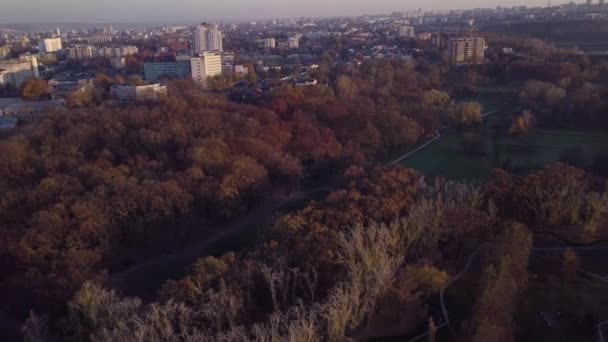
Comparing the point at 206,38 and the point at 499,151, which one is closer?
the point at 499,151

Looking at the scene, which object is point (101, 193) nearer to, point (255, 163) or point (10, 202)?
point (10, 202)

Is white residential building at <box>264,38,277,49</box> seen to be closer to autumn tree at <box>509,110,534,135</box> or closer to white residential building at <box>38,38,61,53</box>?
white residential building at <box>38,38,61,53</box>

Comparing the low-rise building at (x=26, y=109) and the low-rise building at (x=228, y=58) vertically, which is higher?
the low-rise building at (x=228, y=58)

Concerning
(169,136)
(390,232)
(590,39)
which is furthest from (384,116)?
(590,39)

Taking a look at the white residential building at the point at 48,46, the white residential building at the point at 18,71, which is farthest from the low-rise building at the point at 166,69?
the white residential building at the point at 48,46

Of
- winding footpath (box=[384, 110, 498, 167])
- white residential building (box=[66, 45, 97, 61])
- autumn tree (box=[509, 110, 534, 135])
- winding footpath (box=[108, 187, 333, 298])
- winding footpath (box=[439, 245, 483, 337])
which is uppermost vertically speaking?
white residential building (box=[66, 45, 97, 61])

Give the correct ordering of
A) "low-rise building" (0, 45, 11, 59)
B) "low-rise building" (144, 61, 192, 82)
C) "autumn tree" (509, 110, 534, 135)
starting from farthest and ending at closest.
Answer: "low-rise building" (0, 45, 11, 59)
"low-rise building" (144, 61, 192, 82)
"autumn tree" (509, 110, 534, 135)

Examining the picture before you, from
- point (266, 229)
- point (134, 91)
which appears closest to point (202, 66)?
point (134, 91)

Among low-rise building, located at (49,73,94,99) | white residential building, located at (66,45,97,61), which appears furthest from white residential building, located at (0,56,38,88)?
white residential building, located at (66,45,97,61)

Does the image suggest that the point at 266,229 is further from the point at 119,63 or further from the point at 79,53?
the point at 79,53

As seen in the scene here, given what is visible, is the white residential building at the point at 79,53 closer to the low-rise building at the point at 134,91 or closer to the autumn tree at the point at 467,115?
the low-rise building at the point at 134,91

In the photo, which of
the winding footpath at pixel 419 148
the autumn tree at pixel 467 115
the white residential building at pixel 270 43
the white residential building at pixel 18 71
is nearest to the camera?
the winding footpath at pixel 419 148

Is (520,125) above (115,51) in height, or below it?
below
